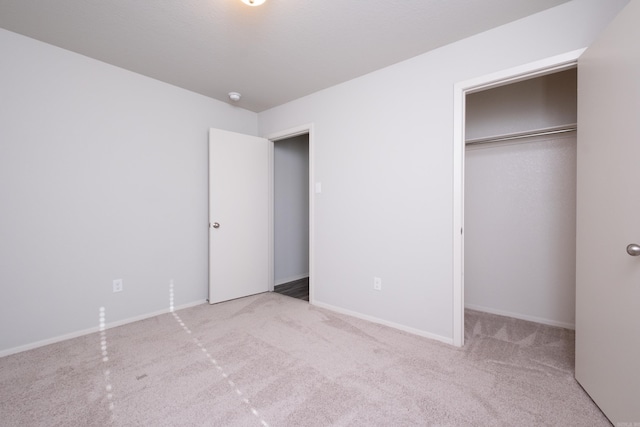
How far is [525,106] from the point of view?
273cm

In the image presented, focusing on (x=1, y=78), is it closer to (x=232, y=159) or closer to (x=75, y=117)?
(x=75, y=117)

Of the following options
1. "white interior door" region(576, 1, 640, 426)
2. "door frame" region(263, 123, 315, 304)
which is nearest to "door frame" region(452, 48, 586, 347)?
"white interior door" region(576, 1, 640, 426)

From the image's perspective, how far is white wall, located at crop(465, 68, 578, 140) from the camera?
8.39 feet

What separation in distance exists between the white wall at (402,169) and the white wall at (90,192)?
1457 millimetres

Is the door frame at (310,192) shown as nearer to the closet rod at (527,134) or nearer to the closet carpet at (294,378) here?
the closet carpet at (294,378)

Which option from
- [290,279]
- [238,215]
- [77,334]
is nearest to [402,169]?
[238,215]

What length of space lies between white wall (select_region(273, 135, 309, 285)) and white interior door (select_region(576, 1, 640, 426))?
3.27 m

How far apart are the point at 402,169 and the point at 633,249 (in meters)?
1.55

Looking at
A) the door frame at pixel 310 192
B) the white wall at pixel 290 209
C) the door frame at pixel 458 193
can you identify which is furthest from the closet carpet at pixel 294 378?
the white wall at pixel 290 209

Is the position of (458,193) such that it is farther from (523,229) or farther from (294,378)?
(294,378)

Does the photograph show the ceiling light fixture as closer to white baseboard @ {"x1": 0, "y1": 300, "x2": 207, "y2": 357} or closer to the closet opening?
the closet opening

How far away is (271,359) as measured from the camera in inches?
79.1

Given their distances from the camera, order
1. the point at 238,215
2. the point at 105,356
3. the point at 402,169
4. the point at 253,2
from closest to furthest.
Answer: the point at 253,2, the point at 105,356, the point at 402,169, the point at 238,215

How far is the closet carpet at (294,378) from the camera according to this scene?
4.79ft
